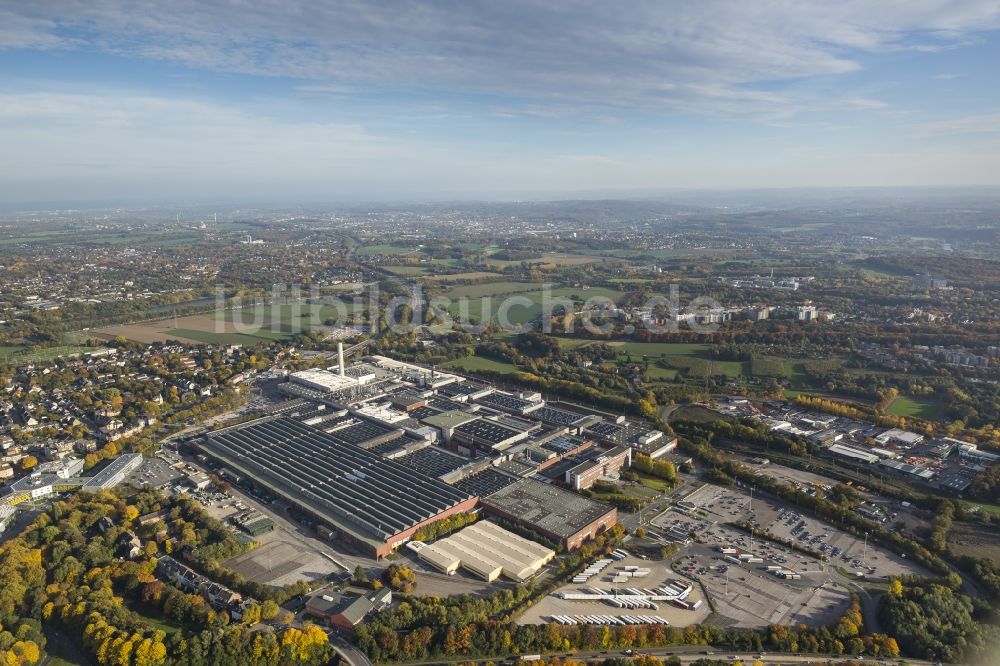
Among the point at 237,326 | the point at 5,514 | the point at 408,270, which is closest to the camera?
the point at 5,514

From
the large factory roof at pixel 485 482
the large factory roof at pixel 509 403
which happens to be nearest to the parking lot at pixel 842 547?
the large factory roof at pixel 485 482

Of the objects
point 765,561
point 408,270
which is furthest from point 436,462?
point 408,270

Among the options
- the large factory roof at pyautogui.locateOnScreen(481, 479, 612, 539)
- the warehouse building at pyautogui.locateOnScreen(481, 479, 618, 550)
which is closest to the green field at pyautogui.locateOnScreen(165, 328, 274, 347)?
the large factory roof at pyautogui.locateOnScreen(481, 479, 612, 539)

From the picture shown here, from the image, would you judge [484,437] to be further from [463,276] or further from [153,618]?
[463,276]

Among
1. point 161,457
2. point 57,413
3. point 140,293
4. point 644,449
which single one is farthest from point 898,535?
point 140,293

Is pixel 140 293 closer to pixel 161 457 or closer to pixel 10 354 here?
pixel 10 354

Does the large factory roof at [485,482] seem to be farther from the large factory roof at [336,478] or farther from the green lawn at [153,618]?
the green lawn at [153,618]

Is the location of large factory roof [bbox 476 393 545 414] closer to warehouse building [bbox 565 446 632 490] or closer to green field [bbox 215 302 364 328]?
warehouse building [bbox 565 446 632 490]
